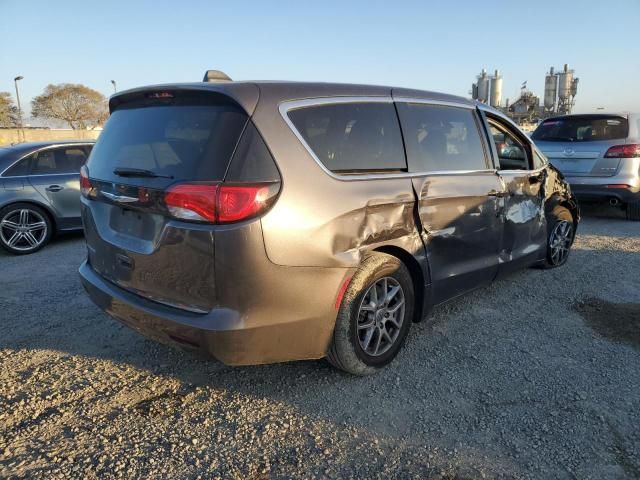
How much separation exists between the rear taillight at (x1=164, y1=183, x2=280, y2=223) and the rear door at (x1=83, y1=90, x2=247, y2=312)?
3 centimetres

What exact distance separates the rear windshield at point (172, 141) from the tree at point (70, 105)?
66.4 m

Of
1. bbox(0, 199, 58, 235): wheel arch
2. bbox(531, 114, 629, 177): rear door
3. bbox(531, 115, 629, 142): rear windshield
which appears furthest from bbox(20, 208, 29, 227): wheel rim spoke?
bbox(531, 115, 629, 142): rear windshield

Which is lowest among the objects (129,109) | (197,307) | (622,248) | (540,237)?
(622,248)

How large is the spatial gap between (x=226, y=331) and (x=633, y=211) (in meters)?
7.87

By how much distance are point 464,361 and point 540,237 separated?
2.02 m

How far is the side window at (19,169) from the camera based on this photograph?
6.31 metres

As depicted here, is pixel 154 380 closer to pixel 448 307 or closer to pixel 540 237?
pixel 448 307

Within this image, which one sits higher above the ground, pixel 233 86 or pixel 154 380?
pixel 233 86

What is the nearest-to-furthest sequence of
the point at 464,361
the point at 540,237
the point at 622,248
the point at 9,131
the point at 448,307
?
the point at 464,361
the point at 448,307
the point at 540,237
the point at 622,248
the point at 9,131

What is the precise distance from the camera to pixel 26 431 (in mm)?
2525

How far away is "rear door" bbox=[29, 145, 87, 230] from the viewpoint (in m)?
6.50

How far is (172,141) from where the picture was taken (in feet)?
8.51

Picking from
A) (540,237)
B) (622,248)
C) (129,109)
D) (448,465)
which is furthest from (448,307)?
(622,248)

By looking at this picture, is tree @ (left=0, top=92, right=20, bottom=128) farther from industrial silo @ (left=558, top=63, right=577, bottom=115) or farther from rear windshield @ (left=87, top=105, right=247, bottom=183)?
rear windshield @ (left=87, top=105, right=247, bottom=183)
